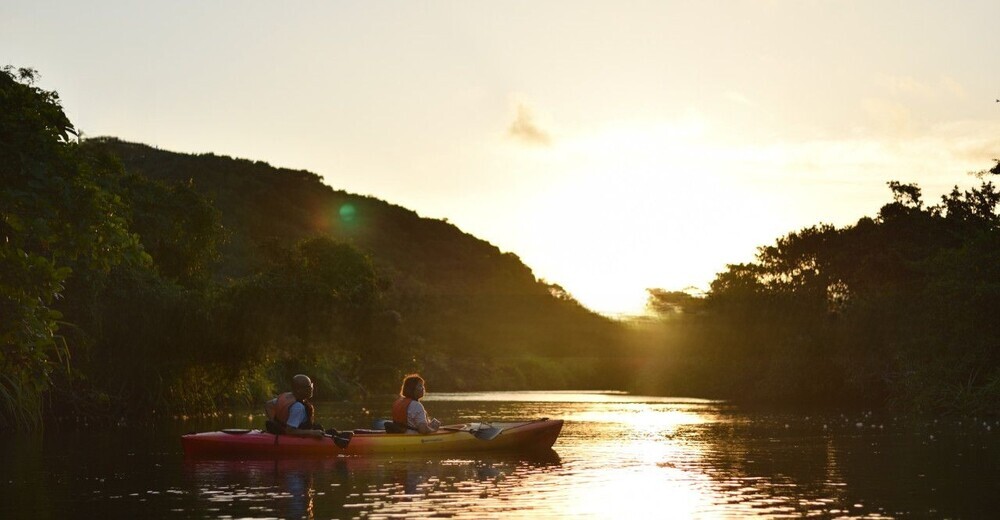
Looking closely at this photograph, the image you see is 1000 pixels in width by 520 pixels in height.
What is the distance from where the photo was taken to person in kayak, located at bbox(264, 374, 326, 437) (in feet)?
88.0

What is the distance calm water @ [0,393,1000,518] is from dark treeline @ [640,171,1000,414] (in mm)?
10440

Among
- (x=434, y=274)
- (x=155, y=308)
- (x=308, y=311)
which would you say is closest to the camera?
(x=155, y=308)

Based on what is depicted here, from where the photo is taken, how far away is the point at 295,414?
2720cm

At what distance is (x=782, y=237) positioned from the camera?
235 ft

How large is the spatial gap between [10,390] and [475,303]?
109027 millimetres

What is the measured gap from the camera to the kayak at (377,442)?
26406mm

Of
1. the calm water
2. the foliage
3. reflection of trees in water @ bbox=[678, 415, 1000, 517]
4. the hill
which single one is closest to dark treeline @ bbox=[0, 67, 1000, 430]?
the foliage

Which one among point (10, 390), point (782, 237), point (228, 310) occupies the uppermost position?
point (782, 237)

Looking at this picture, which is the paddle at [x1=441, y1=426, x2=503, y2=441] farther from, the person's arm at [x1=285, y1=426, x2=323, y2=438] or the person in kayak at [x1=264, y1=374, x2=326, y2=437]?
the person in kayak at [x1=264, y1=374, x2=326, y2=437]

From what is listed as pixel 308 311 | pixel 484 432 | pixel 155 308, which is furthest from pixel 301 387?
pixel 308 311

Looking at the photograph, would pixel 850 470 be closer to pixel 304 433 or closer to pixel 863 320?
pixel 304 433

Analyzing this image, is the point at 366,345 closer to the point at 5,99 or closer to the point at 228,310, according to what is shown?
the point at 228,310

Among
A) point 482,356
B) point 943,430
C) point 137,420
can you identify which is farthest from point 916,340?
point 482,356

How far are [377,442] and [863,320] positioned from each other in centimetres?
3361
